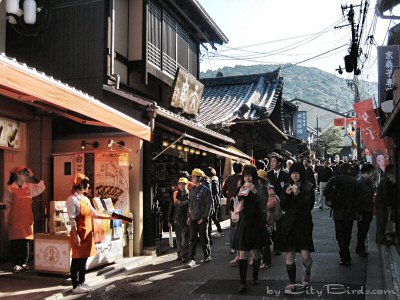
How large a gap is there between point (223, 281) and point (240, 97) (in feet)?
59.5

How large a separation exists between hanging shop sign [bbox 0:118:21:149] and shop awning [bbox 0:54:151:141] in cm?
124

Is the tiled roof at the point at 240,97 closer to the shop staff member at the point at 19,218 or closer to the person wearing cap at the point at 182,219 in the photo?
the person wearing cap at the point at 182,219

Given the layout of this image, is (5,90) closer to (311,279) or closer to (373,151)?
(311,279)

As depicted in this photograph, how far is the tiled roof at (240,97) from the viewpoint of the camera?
20789 millimetres

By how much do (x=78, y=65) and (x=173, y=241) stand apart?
225 inches

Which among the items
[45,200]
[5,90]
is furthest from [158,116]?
[5,90]

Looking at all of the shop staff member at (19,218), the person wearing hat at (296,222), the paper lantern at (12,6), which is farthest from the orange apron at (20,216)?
the person wearing hat at (296,222)

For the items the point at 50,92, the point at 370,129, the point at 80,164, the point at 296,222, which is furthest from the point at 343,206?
the point at 80,164

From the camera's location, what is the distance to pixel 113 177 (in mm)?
10281

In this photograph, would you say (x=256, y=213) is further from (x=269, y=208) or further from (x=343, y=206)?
(x=343, y=206)

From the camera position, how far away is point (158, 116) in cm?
1104

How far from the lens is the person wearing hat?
670 centimetres

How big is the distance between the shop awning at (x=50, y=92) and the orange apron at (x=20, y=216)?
196cm

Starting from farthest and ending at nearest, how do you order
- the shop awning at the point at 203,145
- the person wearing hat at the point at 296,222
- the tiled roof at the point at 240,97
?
1. the tiled roof at the point at 240,97
2. the shop awning at the point at 203,145
3. the person wearing hat at the point at 296,222
